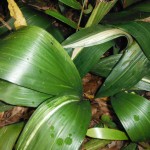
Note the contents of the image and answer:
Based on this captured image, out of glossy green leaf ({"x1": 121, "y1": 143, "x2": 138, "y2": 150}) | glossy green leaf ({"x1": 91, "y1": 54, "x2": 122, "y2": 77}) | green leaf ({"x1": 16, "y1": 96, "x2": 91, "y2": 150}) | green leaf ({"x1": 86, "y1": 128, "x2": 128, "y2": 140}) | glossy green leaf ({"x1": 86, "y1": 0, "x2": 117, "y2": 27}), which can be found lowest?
glossy green leaf ({"x1": 121, "y1": 143, "x2": 138, "y2": 150})

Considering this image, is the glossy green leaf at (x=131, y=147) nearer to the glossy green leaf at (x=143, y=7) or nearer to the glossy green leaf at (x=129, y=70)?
Answer: the glossy green leaf at (x=129, y=70)

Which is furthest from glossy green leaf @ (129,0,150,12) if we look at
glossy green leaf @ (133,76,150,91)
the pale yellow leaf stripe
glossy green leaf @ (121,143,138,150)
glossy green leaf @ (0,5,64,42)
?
glossy green leaf @ (121,143,138,150)

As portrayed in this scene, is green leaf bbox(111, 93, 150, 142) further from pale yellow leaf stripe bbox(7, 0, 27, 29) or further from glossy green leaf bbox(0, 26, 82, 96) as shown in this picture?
pale yellow leaf stripe bbox(7, 0, 27, 29)

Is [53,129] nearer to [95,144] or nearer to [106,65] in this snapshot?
[95,144]

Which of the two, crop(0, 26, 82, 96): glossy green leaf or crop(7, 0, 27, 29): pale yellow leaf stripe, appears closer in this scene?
crop(0, 26, 82, 96): glossy green leaf

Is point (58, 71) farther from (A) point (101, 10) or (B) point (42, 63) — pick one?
(A) point (101, 10)

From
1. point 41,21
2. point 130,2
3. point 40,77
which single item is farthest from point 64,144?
point 130,2
